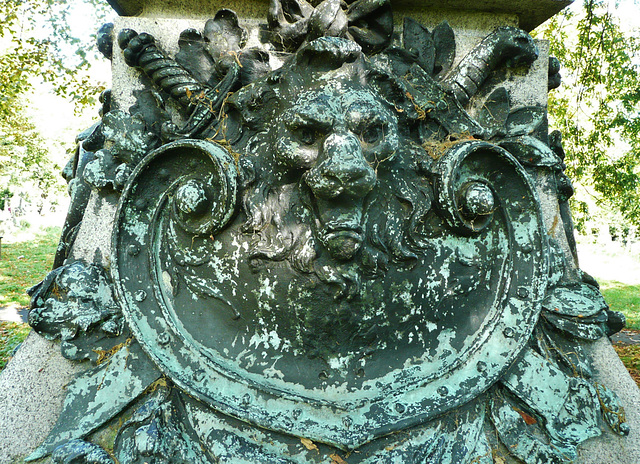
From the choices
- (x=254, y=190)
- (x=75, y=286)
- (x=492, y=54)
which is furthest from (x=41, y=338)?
(x=492, y=54)

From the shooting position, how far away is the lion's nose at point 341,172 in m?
1.54

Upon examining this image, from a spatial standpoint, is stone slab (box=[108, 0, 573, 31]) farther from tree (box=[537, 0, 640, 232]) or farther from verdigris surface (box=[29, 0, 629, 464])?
tree (box=[537, 0, 640, 232])

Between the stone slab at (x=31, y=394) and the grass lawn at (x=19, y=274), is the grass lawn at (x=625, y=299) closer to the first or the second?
the stone slab at (x=31, y=394)

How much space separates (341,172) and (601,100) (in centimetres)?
439

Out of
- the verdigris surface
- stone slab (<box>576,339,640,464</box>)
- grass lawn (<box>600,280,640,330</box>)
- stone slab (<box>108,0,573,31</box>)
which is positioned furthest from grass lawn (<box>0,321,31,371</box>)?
grass lawn (<box>600,280,640,330</box>)

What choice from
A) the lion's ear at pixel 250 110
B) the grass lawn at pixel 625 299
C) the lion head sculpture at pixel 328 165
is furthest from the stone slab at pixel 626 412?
the grass lawn at pixel 625 299

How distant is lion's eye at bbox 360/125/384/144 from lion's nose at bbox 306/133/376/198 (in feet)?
0.35

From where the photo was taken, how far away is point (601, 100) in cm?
464

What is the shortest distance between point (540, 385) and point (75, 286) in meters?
1.94

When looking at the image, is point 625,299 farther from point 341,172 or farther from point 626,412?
point 341,172

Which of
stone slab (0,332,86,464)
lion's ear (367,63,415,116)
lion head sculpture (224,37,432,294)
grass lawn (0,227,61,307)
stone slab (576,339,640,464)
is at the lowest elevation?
grass lawn (0,227,61,307)

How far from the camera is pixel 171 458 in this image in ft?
5.18

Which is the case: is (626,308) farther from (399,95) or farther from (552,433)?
(399,95)

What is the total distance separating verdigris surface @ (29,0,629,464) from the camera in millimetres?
1622
